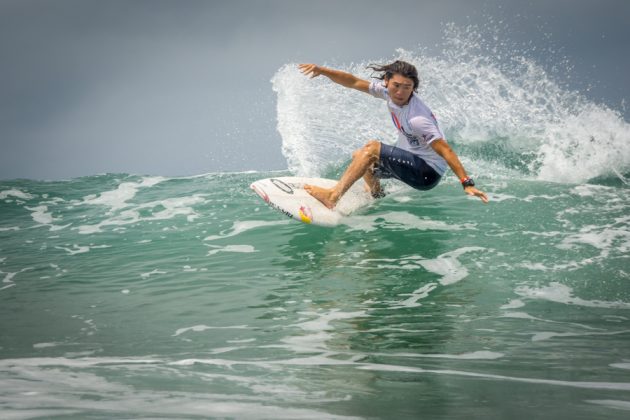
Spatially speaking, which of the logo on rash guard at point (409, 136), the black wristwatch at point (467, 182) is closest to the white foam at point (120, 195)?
the logo on rash guard at point (409, 136)

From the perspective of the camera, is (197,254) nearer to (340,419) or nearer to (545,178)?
(340,419)

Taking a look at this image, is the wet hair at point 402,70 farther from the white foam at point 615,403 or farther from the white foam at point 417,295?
the white foam at point 615,403

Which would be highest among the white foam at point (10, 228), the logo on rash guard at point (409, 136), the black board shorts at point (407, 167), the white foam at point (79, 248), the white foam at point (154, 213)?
the logo on rash guard at point (409, 136)

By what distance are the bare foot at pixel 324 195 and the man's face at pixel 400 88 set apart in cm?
144

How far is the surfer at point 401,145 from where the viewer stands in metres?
6.93

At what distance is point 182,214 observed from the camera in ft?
33.0

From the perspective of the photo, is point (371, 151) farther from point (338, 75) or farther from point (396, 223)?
point (396, 223)

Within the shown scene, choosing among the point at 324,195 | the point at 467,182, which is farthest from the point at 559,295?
the point at 324,195

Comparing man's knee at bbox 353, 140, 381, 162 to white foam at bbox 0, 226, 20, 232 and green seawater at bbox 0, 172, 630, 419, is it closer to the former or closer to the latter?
green seawater at bbox 0, 172, 630, 419

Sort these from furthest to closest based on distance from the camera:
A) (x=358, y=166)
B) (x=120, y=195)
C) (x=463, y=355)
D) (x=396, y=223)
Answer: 1. (x=120, y=195)
2. (x=396, y=223)
3. (x=358, y=166)
4. (x=463, y=355)

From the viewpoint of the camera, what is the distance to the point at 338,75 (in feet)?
25.3

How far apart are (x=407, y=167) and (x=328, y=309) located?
2.91 meters

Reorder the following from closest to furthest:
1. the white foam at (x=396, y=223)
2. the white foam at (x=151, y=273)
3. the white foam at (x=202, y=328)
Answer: the white foam at (x=202, y=328)
the white foam at (x=151, y=273)
the white foam at (x=396, y=223)

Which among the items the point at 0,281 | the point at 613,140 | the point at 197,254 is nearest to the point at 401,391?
the point at 197,254
